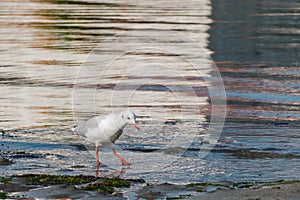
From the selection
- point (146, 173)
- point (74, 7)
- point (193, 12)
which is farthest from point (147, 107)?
point (74, 7)

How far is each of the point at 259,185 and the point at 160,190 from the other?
3.89ft

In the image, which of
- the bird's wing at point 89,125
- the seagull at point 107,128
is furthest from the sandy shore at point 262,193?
the bird's wing at point 89,125

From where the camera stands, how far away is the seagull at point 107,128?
1155 centimetres

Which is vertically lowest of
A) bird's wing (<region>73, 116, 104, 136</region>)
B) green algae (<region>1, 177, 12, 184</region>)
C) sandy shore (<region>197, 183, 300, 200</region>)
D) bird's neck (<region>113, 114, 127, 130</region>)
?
green algae (<region>1, 177, 12, 184</region>)

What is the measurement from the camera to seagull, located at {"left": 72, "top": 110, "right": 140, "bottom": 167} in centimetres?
1155

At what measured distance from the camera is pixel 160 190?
406 inches

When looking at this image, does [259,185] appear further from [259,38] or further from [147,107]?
[259,38]

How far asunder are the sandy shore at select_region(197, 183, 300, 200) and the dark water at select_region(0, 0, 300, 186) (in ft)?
4.25

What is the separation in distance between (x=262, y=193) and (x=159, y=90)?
30.2 feet

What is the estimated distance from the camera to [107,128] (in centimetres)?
1182

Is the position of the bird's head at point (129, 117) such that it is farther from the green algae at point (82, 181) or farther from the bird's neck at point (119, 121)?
the green algae at point (82, 181)

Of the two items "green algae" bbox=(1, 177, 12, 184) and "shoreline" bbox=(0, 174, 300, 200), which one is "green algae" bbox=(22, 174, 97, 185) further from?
"green algae" bbox=(1, 177, 12, 184)

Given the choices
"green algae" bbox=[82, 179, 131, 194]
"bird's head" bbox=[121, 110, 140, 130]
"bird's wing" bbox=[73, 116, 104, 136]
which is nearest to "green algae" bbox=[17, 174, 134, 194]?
"green algae" bbox=[82, 179, 131, 194]

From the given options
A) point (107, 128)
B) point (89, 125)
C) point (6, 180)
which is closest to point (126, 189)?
point (6, 180)
